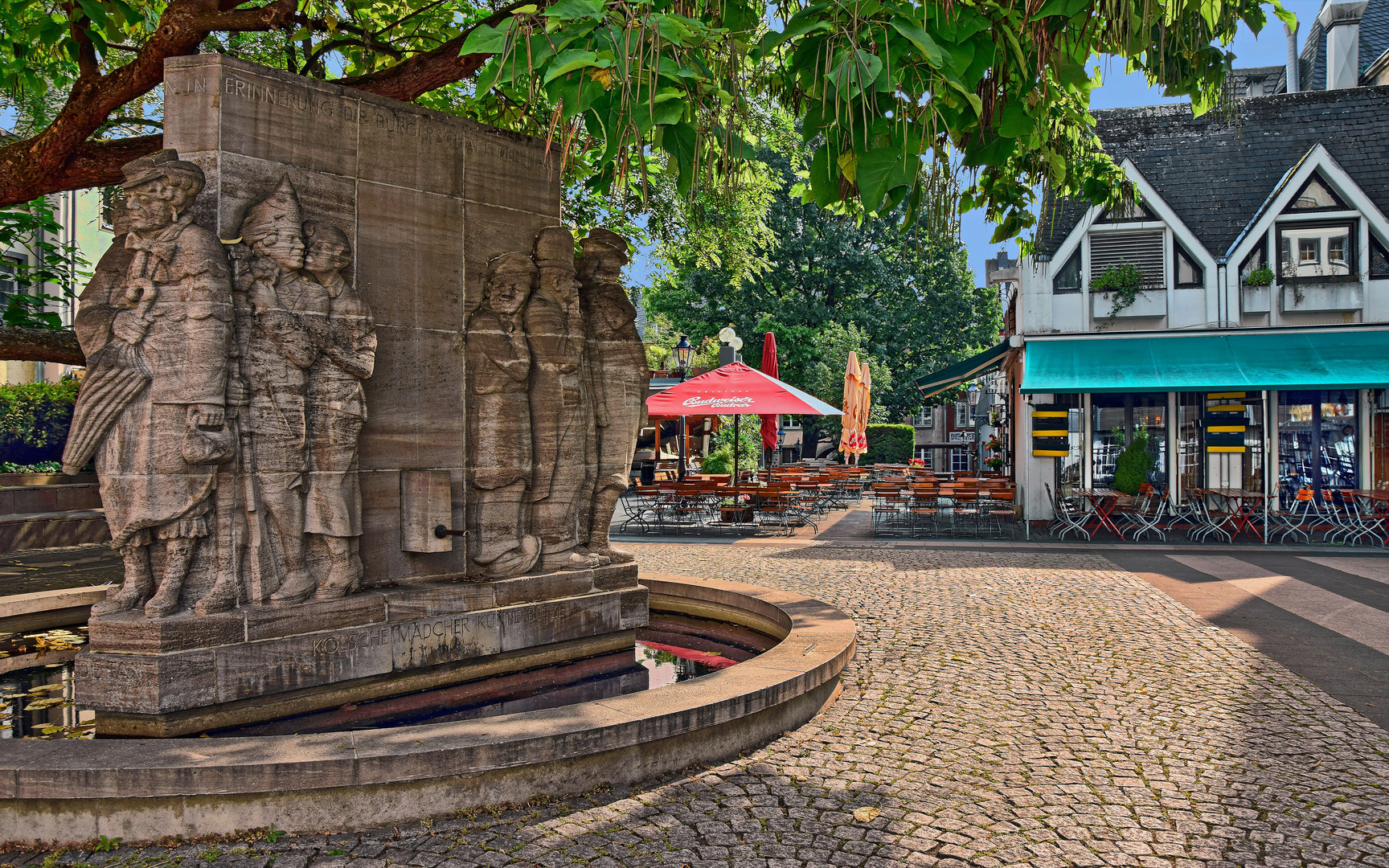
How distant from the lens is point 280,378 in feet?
17.3

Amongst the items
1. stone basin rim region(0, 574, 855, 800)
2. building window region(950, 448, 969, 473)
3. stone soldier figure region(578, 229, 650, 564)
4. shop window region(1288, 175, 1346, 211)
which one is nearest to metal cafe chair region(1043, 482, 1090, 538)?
shop window region(1288, 175, 1346, 211)

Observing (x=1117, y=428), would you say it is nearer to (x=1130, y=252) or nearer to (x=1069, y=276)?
(x=1069, y=276)

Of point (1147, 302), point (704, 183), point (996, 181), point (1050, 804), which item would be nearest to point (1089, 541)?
point (1147, 302)

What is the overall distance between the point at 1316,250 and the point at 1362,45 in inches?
493

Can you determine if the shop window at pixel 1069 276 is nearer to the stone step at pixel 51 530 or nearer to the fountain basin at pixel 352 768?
the fountain basin at pixel 352 768

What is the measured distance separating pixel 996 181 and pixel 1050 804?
6217 mm

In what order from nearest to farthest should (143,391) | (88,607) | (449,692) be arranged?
(143,391) → (449,692) → (88,607)

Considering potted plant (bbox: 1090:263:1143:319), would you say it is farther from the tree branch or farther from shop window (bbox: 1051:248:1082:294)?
the tree branch

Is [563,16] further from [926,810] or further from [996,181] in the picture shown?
[996,181]

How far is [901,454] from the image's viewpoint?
4000 centimetres

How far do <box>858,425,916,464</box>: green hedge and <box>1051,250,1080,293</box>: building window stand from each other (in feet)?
65.8

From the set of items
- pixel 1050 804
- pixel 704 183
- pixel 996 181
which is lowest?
pixel 1050 804

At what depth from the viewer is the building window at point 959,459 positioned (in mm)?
36516

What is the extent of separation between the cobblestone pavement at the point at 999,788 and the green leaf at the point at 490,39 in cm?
309
